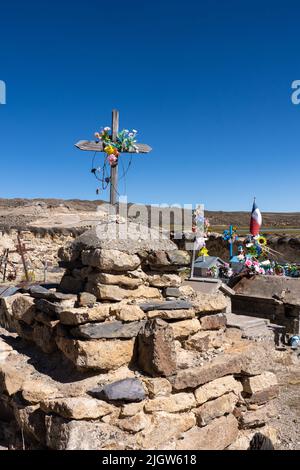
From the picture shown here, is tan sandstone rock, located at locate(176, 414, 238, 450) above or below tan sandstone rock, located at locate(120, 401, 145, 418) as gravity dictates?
below

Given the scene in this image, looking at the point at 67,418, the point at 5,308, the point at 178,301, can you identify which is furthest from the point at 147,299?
the point at 5,308

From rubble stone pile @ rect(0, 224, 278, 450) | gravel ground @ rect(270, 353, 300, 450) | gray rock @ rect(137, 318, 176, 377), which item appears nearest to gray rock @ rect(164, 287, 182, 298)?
rubble stone pile @ rect(0, 224, 278, 450)

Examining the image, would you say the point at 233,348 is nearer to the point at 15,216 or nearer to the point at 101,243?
the point at 101,243

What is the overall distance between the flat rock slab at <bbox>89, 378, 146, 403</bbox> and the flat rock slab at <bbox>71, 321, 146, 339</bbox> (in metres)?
0.43

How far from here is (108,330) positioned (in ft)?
11.9

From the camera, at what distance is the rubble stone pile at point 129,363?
319cm

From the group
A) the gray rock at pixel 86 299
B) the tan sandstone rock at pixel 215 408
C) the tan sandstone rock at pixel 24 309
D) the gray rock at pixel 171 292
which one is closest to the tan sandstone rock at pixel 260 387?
the tan sandstone rock at pixel 215 408

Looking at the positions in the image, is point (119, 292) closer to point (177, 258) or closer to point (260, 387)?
point (177, 258)

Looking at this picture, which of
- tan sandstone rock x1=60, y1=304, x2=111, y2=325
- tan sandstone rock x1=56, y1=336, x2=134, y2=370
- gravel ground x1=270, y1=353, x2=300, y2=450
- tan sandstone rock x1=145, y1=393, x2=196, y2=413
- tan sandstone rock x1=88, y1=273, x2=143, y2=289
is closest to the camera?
tan sandstone rock x1=145, y1=393, x2=196, y2=413

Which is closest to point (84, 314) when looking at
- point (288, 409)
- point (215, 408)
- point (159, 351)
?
point (159, 351)

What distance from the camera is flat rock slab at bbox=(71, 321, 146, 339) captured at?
353 centimetres

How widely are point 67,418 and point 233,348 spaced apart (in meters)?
1.93

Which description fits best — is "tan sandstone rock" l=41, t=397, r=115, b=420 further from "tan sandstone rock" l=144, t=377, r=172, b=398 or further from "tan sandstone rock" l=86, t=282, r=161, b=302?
"tan sandstone rock" l=86, t=282, r=161, b=302

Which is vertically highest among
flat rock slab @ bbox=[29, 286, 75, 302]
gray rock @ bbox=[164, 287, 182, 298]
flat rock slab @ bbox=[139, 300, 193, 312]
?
gray rock @ bbox=[164, 287, 182, 298]
